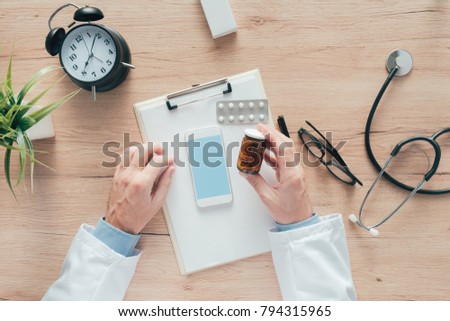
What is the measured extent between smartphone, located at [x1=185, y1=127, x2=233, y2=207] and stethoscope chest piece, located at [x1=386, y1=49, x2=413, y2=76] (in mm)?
394

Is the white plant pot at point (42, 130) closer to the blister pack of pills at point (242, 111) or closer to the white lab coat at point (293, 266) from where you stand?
the white lab coat at point (293, 266)

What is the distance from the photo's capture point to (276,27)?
0.91 meters

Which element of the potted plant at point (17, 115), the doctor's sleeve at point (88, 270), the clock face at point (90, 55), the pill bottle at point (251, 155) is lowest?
the doctor's sleeve at point (88, 270)

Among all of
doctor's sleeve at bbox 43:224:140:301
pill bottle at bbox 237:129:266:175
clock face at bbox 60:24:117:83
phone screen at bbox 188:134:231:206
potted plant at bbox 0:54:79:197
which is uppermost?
clock face at bbox 60:24:117:83

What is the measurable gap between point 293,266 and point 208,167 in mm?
272

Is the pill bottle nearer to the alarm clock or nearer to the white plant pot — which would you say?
the alarm clock

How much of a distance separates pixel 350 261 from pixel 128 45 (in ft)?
2.22

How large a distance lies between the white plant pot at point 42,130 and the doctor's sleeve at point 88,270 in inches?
8.5

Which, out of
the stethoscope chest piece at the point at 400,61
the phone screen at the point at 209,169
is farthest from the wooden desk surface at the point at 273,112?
the phone screen at the point at 209,169

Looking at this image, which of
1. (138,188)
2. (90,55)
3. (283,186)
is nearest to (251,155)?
(283,186)

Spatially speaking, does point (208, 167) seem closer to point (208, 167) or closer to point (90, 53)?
point (208, 167)

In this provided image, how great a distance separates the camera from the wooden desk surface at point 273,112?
91 cm

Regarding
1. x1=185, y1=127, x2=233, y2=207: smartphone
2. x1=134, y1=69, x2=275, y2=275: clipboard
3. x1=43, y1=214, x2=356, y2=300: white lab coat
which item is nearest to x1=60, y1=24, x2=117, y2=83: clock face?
x1=134, y1=69, x2=275, y2=275: clipboard

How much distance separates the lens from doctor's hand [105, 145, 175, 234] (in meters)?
0.86
